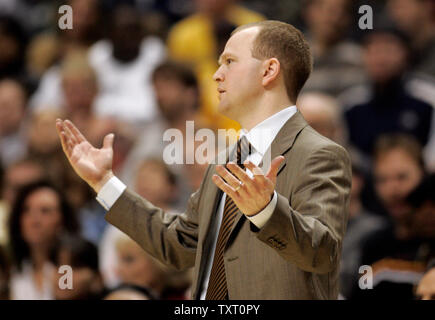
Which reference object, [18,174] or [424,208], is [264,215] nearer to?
[424,208]

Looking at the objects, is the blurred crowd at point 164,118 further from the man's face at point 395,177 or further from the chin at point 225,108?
the chin at point 225,108

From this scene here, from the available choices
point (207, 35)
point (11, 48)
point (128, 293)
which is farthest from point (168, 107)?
point (128, 293)

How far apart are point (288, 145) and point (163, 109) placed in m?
2.73

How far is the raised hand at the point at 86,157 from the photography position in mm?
2180

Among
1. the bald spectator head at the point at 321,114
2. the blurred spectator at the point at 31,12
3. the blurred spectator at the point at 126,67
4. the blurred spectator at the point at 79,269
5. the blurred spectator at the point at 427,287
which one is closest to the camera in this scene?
the blurred spectator at the point at 427,287

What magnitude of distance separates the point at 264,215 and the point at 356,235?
7.02ft

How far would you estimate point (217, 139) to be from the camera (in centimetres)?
399

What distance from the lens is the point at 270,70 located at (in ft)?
6.77

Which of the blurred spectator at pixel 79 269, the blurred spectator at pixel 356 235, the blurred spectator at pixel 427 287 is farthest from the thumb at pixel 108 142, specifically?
the blurred spectator at pixel 356 235

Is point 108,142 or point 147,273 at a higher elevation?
point 108,142

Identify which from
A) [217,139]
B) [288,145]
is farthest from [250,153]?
[217,139]

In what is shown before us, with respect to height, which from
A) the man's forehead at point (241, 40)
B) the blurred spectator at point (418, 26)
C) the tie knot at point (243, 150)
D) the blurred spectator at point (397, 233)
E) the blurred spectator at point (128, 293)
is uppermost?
the blurred spectator at point (418, 26)

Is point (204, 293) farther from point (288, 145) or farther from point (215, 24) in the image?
point (215, 24)

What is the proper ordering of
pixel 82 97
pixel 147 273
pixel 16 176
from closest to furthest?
pixel 147 273
pixel 16 176
pixel 82 97
